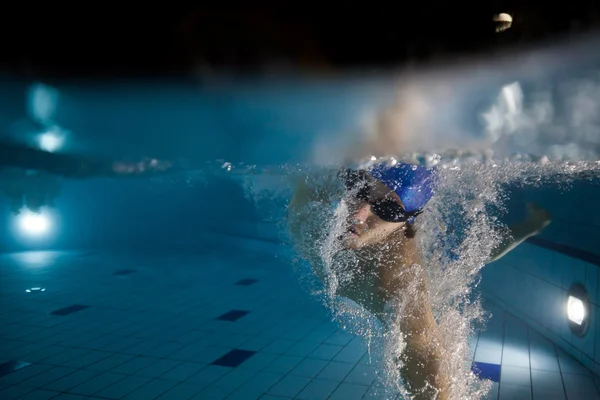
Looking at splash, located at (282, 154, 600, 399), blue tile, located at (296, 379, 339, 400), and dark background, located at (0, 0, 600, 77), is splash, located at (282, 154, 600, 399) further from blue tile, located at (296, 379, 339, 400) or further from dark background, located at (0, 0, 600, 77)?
dark background, located at (0, 0, 600, 77)

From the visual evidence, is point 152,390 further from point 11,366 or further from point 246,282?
point 246,282

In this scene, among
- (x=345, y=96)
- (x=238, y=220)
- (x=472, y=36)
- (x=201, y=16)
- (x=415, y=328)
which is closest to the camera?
(x=201, y=16)

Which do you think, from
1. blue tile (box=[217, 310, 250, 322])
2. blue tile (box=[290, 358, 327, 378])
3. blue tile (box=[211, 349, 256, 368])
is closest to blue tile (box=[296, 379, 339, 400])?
blue tile (box=[290, 358, 327, 378])

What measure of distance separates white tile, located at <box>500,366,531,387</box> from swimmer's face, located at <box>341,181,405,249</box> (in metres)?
Result: 2.45

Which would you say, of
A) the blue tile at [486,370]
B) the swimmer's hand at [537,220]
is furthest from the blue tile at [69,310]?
the swimmer's hand at [537,220]

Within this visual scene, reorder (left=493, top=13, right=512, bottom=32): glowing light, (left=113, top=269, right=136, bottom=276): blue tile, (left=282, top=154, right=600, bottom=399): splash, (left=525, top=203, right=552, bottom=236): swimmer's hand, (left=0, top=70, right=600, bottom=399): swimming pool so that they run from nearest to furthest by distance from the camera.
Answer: (left=493, top=13, right=512, bottom=32): glowing light
(left=0, top=70, right=600, bottom=399): swimming pool
(left=282, top=154, right=600, bottom=399): splash
(left=525, top=203, right=552, bottom=236): swimmer's hand
(left=113, top=269, right=136, bottom=276): blue tile

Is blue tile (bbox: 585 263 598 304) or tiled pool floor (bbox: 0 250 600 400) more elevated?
blue tile (bbox: 585 263 598 304)

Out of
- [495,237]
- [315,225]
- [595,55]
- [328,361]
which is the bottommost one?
[328,361]

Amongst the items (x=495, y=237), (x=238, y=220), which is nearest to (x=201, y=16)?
(x=495, y=237)

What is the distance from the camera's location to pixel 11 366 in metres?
5.06

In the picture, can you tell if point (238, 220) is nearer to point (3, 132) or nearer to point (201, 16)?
point (3, 132)

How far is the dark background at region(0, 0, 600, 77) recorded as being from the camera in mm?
850

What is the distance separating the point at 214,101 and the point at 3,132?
129 cm

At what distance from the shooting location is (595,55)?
134 cm
